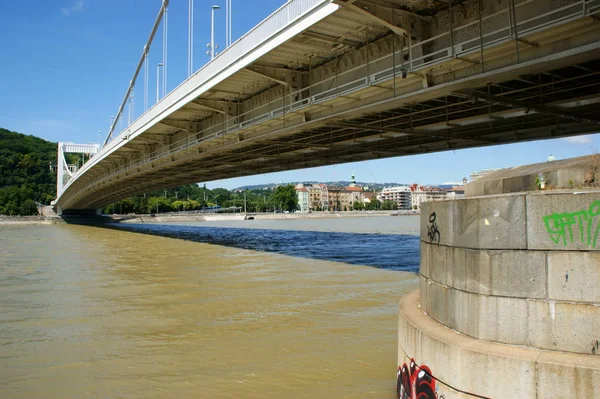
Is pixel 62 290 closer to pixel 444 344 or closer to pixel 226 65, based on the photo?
pixel 226 65

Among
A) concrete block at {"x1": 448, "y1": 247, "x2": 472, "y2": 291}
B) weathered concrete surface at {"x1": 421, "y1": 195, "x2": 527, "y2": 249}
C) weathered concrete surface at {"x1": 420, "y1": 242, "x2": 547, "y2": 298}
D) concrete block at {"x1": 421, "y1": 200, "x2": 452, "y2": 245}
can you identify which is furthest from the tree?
concrete block at {"x1": 448, "y1": 247, "x2": 472, "y2": 291}

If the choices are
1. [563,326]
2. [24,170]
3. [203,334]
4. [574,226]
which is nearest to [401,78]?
[203,334]

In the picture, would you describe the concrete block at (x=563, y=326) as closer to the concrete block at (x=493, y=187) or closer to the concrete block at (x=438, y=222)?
the concrete block at (x=438, y=222)

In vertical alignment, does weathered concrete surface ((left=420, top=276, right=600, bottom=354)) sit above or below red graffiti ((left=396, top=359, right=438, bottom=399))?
above

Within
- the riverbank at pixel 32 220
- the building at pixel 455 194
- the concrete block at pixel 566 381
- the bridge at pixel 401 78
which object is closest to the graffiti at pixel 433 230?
the building at pixel 455 194

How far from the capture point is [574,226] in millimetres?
3855

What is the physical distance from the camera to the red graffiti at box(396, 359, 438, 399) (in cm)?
446

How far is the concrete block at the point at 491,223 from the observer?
13.6ft

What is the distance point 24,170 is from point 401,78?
436 ft

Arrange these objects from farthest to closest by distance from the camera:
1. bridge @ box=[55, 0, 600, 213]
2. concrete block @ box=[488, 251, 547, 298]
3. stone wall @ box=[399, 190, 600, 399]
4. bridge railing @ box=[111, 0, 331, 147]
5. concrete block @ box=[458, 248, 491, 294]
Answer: bridge railing @ box=[111, 0, 331, 147], bridge @ box=[55, 0, 600, 213], concrete block @ box=[458, 248, 491, 294], concrete block @ box=[488, 251, 547, 298], stone wall @ box=[399, 190, 600, 399]

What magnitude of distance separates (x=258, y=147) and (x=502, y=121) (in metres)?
11.9

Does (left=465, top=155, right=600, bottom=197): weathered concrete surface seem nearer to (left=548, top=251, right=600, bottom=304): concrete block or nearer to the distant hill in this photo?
(left=548, top=251, right=600, bottom=304): concrete block

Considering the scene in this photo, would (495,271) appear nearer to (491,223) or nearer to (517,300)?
(517,300)

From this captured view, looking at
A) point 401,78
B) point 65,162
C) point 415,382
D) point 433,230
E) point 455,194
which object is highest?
point 65,162
